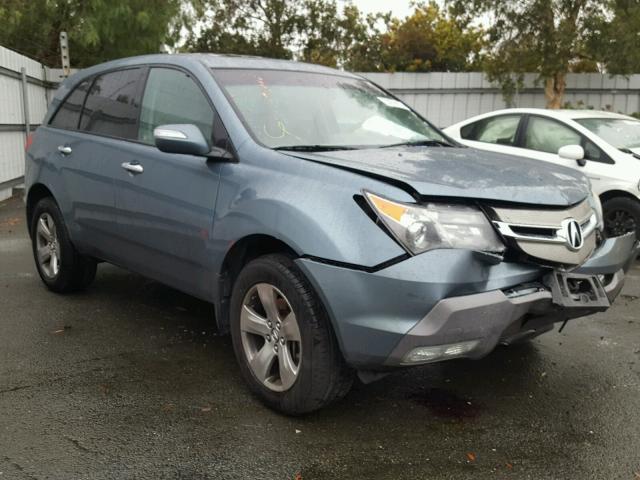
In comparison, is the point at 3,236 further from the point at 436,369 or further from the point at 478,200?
the point at 478,200

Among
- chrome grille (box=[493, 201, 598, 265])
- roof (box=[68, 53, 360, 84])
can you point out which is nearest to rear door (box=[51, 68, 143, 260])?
A: roof (box=[68, 53, 360, 84])

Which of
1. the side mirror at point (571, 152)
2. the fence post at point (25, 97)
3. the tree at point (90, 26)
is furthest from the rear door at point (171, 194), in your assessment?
the tree at point (90, 26)

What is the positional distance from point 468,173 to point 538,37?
1284 centimetres

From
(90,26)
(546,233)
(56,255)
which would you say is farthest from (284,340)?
(90,26)

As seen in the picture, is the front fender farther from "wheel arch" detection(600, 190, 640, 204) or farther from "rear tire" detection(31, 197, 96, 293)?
"wheel arch" detection(600, 190, 640, 204)

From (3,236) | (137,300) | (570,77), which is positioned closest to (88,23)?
(3,236)

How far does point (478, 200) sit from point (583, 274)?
0.67 meters

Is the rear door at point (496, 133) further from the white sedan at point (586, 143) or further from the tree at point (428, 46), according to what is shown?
the tree at point (428, 46)

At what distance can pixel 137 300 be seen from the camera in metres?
5.29

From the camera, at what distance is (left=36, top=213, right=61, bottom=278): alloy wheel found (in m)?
5.21

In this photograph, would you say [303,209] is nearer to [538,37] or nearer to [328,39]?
[538,37]

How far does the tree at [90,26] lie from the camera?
15555 mm

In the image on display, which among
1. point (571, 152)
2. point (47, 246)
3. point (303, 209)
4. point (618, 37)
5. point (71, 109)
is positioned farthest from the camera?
point (618, 37)

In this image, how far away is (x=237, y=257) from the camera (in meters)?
3.50
